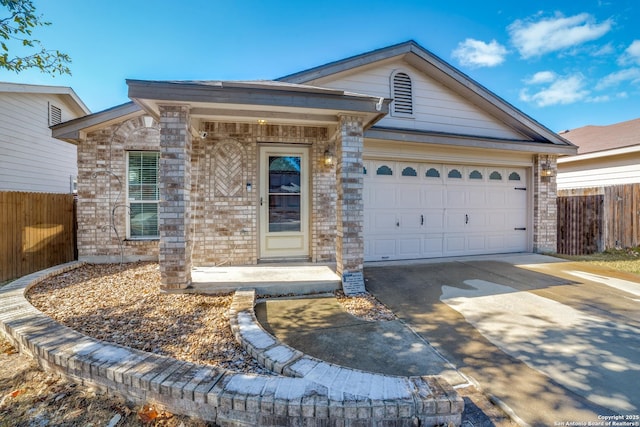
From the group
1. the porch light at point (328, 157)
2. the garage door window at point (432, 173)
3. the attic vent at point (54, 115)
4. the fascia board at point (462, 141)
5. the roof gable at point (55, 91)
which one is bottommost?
the garage door window at point (432, 173)

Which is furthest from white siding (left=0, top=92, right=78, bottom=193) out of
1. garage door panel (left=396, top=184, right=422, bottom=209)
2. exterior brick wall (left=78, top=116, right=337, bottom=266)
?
garage door panel (left=396, top=184, right=422, bottom=209)

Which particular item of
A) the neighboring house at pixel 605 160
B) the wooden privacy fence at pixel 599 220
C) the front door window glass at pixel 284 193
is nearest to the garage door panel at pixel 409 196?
the front door window glass at pixel 284 193

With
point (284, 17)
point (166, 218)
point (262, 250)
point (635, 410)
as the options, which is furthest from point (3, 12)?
point (635, 410)

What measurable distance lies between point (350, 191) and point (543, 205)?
6073 mm

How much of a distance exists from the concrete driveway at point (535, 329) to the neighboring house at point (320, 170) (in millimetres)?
1162

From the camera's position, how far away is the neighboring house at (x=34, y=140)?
7539mm

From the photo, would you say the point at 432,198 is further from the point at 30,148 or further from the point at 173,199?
the point at 30,148

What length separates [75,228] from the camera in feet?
21.7

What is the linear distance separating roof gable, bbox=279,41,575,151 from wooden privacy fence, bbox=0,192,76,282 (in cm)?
599

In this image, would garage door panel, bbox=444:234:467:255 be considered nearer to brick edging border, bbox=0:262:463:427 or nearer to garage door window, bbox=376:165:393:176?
garage door window, bbox=376:165:393:176

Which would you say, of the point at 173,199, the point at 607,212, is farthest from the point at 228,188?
the point at 607,212

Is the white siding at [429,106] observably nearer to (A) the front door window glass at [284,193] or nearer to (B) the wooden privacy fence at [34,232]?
(A) the front door window glass at [284,193]

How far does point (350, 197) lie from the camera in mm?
4434

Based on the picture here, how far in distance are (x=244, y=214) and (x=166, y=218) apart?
1588 mm
